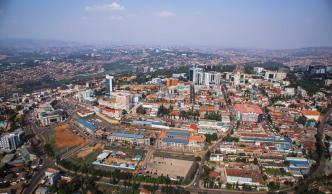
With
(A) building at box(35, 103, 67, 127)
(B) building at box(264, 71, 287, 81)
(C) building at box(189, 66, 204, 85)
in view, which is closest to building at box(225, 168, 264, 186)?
(A) building at box(35, 103, 67, 127)

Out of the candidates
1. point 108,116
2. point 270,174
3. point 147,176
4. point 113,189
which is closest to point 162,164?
point 147,176

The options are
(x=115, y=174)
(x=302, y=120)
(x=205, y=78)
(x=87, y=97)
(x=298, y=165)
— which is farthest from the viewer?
(x=205, y=78)

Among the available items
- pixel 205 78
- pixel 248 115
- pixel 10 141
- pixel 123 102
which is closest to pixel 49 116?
pixel 10 141

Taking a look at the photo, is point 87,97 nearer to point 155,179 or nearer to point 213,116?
point 213,116

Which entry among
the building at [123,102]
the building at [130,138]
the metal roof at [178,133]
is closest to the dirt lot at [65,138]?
the building at [130,138]

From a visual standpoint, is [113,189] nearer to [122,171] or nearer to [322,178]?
[122,171]

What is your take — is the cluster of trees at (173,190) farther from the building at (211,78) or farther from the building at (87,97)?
the building at (211,78)
